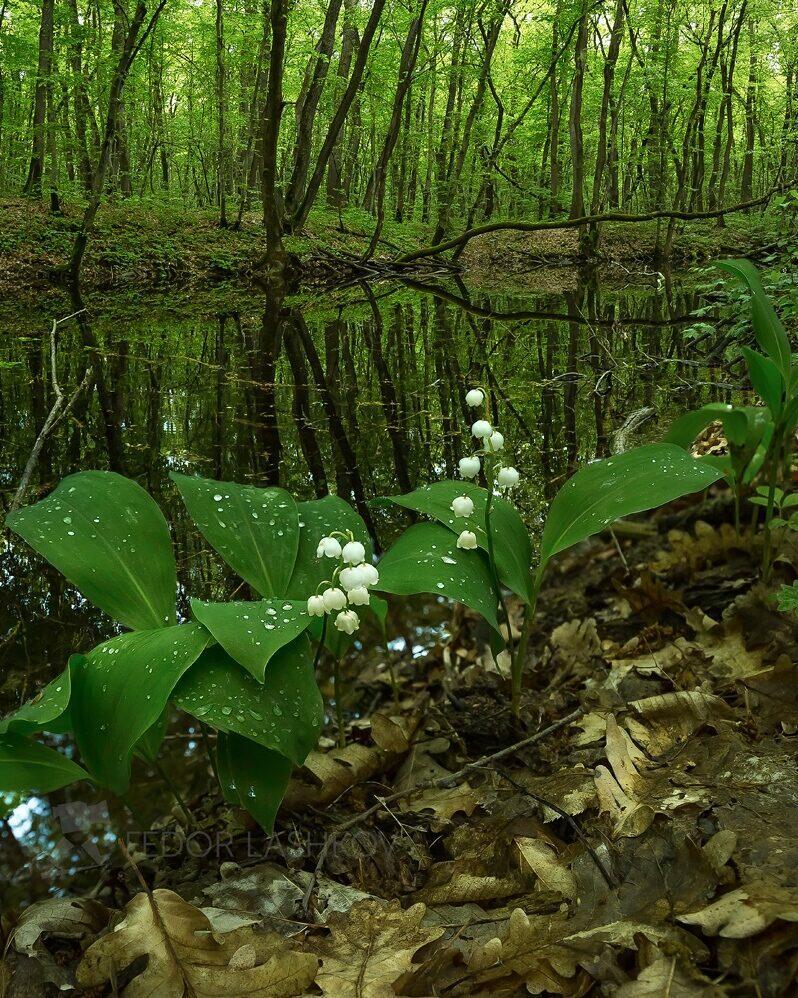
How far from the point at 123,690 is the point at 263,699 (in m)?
0.26

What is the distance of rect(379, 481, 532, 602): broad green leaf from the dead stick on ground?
356 millimetres

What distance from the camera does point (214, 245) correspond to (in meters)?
16.0

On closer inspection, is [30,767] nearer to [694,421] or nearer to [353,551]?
[353,551]

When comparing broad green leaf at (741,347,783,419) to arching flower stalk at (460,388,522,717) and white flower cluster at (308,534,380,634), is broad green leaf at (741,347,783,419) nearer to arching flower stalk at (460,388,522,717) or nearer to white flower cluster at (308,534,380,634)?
arching flower stalk at (460,388,522,717)

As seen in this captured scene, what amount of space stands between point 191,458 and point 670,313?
8.18 meters

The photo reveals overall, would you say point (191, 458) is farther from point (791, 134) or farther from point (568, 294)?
point (568, 294)

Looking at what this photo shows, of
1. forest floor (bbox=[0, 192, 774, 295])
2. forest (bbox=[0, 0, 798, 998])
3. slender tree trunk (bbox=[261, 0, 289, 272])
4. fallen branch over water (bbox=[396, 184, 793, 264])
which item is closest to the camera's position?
forest (bbox=[0, 0, 798, 998])

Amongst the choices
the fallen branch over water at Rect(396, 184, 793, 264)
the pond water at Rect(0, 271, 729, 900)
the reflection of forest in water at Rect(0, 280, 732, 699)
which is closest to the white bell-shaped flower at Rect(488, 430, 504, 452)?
the pond water at Rect(0, 271, 729, 900)

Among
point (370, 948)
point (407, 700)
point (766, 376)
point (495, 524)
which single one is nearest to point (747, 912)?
point (370, 948)

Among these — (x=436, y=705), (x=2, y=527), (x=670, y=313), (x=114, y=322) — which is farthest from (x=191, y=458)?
(x=670, y=313)

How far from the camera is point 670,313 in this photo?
10438 millimetres

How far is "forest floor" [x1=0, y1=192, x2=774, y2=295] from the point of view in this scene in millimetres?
13883

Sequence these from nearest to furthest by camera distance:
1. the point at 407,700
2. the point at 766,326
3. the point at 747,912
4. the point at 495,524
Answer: the point at 747,912, the point at 495,524, the point at 766,326, the point at 407,700

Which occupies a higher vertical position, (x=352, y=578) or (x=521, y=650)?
(x=352, y=578)
